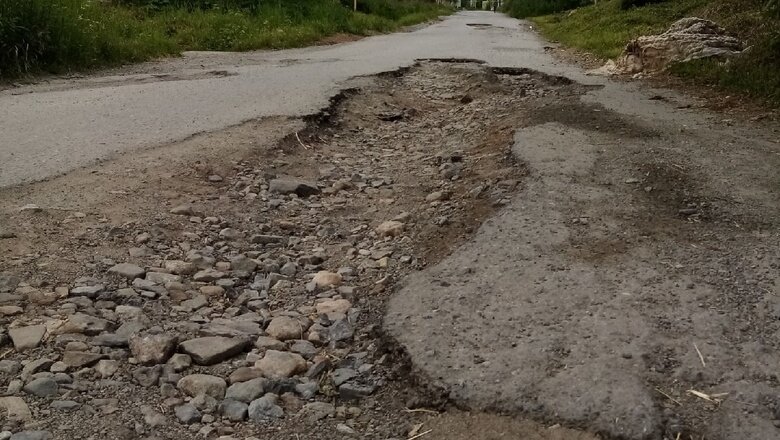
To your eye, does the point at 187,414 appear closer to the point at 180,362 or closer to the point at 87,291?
the point at 180,362

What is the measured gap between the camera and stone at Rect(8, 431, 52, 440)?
1.78 meters

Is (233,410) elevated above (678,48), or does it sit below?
below

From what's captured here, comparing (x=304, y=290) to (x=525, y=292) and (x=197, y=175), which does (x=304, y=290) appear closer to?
(x=525, y=292)

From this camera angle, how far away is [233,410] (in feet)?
6.45

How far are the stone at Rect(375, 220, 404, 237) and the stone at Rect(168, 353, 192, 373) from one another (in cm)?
134

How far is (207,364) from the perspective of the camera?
221cm

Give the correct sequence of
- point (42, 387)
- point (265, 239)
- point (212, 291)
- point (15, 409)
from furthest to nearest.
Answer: point (265, 239) → point (212, 291) → point (42, 387) → point (15, 409)

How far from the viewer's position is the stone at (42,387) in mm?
1988

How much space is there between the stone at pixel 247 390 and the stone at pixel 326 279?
0.77 meters

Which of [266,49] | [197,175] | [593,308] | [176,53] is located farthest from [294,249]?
[266,49]

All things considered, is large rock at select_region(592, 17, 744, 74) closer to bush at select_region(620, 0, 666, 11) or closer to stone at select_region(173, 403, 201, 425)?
bush at select_region(620, 0, 666, 11)

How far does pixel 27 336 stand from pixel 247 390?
32.1 inches

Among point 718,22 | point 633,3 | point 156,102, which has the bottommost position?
point 156,102

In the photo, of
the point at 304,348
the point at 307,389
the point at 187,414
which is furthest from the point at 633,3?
the point at 187,414
